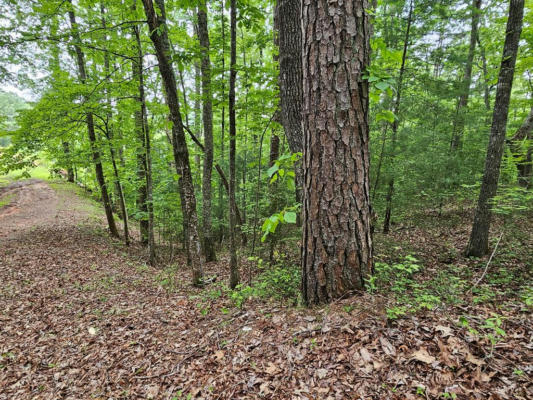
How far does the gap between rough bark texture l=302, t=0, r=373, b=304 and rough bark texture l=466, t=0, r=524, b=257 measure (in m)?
4.20

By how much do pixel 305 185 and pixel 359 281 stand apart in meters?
1.12

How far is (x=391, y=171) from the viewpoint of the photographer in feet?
25.2

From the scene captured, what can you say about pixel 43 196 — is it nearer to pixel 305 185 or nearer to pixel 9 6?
pixel 9 6

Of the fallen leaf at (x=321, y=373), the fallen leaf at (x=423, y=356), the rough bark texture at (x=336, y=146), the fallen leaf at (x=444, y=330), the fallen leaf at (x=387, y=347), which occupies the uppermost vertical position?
the rough bark texture at (x=336, y=146)

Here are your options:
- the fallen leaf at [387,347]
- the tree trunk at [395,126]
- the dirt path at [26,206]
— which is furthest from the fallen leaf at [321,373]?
the dirt path at [26,206]

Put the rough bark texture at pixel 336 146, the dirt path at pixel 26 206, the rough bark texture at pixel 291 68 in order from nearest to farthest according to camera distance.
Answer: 1. the rough bark texture at pixel 336 146
2. the rough bark texture at pixel 291 68
3. the dirt path at pixel 26 206

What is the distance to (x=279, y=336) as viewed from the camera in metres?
2.62

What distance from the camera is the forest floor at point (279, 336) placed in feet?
6.09

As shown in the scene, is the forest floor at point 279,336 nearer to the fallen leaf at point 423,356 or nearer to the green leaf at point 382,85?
the fallen leaf at point 423,356

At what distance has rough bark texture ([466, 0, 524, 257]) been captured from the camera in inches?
183

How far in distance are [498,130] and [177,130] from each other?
6.37 meters

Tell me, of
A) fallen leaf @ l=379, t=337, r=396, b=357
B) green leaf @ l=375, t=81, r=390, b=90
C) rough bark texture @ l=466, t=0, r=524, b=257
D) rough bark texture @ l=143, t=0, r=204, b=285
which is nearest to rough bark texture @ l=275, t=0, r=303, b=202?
green leaf @ l=375, t=81, r=390, b=90

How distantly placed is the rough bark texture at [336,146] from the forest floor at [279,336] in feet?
1.21

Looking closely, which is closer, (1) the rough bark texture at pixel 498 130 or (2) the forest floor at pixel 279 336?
(2) the forest floor at pixel 279 336
